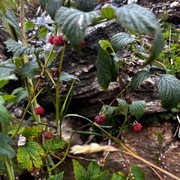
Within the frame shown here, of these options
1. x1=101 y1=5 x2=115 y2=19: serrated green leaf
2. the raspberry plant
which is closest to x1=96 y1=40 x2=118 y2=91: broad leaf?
the raspberry plant

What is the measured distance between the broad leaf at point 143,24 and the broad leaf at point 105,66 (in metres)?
0.32

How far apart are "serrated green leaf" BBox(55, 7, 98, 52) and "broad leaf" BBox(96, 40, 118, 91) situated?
32 cm

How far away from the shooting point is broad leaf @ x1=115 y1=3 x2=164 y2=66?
57cm

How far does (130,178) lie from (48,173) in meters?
0.33

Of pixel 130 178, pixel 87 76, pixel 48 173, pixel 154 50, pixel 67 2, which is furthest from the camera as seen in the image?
pixel 87 76

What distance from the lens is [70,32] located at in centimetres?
58

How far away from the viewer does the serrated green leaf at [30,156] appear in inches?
41.2

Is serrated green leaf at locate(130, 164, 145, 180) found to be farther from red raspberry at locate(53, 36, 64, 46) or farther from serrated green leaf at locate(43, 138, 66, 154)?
red raspberry at locate(53, 36, 64, 46)

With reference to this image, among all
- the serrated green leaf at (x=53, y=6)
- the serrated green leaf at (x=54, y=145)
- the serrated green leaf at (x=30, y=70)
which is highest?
the serrated green leaf at (x=53, y=6)

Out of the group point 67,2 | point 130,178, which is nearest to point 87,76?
point 130,178

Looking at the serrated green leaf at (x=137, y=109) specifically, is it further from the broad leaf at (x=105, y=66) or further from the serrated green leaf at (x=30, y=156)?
the serrated green leaf at (x=30, y=156)

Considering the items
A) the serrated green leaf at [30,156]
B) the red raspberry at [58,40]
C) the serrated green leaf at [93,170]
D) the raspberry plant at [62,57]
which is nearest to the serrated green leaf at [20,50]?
the raspberry plant at [62,57]

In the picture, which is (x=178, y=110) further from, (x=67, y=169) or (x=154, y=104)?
(x=67, y=169)

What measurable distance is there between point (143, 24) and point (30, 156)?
0.66m
